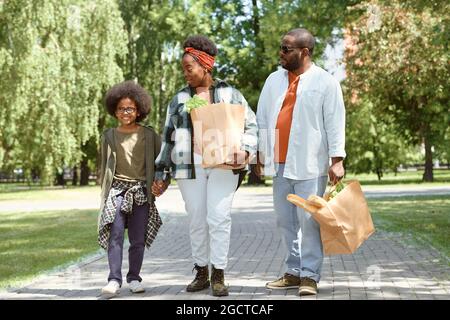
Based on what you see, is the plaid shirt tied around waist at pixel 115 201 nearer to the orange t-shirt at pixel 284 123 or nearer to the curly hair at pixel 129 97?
the curly hair at pixel 129 97

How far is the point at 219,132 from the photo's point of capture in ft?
21.8

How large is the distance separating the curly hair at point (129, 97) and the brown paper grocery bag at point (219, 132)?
0.67 m

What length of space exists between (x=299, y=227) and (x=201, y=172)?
104 centimetres

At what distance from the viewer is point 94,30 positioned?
27.6m

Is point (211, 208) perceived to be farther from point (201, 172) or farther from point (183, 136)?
point (183, 136)

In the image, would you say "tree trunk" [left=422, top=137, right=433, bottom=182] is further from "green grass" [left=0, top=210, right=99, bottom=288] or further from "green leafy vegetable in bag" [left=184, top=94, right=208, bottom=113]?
"green leafy vegetable in bag" [left=184, top=94, right=208, bottom=113]

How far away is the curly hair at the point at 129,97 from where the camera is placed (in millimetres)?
7141

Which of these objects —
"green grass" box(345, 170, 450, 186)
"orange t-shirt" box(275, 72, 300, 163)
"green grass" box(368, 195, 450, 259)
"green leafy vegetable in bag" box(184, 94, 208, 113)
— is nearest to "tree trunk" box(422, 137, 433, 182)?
"green grass" box(345, 170, 450, 186)

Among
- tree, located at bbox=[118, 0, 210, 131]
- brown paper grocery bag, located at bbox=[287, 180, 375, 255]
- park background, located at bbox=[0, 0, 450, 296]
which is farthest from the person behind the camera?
tree, located at bbox=[118, 0, 210, 131]

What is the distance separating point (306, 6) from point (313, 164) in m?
21.7

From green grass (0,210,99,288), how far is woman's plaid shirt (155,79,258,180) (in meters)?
2.09

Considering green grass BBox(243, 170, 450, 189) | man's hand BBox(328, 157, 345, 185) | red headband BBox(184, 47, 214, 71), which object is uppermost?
red headband BBox(184, 47, 214, 71)

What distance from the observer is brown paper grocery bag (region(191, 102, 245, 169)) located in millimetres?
6613
